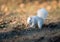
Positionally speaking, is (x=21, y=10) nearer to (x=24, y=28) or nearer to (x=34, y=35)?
(x=24, y=28)

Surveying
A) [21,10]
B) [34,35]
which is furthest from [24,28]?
[21,10]

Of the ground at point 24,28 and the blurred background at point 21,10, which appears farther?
the blurred background at point 21,10

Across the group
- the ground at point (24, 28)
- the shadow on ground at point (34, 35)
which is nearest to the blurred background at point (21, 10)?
the ground at point (24, 28)

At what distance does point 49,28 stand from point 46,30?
0.20 meters

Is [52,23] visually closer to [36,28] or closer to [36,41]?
[36,28]

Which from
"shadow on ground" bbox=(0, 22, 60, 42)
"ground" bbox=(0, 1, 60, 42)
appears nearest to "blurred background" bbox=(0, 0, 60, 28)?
"ground" bbox=(0, 1, 60, 42)

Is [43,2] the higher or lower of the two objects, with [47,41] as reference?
higher

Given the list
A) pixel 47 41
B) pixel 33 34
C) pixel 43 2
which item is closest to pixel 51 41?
pixel 47 41

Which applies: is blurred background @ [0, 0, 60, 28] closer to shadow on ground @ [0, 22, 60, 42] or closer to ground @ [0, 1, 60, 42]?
ground @ [0, 1, 60, 42]

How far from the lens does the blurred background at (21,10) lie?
9.24 metres

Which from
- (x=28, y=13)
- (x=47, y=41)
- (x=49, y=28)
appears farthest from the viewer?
(x=28, y=13)

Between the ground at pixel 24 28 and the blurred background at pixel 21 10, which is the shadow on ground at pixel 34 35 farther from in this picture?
the blurred background at pixel 21 10

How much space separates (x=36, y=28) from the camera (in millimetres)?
8469

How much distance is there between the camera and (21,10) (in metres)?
11.0
